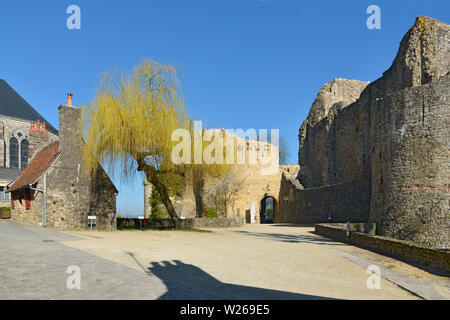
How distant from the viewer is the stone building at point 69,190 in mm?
16922

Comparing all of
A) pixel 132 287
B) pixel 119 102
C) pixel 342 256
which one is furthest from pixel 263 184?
pixel 132 287

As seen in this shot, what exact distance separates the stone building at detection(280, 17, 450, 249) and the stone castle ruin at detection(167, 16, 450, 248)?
37 mm

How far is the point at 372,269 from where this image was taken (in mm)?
8391

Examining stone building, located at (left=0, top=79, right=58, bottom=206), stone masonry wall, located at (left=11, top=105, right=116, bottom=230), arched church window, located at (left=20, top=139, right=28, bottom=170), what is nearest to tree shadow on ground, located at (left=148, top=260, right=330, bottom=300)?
stone masonry wall, located at (left=11, top=105, right=116, bottom=230)

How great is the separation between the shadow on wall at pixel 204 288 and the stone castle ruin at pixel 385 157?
1086cm

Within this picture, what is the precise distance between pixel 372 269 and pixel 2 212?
80.6 feet

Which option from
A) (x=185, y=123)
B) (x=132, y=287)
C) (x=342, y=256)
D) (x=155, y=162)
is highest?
(x=185, y=123)

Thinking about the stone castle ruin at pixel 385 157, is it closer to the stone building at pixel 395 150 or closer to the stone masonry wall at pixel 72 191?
the stone building at pixel 395 150

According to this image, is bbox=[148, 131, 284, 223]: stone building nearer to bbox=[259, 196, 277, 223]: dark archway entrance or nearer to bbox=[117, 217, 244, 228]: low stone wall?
bbox=[259, 196, 277, 223]: dark archway entrance

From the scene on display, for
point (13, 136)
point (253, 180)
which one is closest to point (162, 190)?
point (253, 180)

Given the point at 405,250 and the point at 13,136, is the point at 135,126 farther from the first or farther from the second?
the point at 13,136

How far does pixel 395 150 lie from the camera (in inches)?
615

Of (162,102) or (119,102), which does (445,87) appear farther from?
(119,102)

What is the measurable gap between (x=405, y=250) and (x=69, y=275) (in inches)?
355
